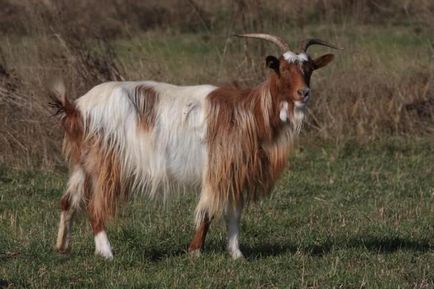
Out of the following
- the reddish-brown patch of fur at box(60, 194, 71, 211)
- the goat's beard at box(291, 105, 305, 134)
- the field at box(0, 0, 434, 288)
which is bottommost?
the field at box(0, 0, 434, 288)

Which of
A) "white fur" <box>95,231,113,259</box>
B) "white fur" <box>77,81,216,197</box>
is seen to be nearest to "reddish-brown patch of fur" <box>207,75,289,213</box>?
"white fur" <box>77,81,216,197</box>

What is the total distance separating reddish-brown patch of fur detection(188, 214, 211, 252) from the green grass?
3.1 inches

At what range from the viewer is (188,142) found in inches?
316

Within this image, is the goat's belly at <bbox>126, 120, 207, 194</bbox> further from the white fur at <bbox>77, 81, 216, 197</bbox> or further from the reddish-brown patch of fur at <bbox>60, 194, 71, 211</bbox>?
the reddish-brown patch of fur at <bbox>60, 194, 71, 211</bbox>

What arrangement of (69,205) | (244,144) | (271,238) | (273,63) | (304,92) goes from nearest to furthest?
(304,92) < (273,63) < (244,144) < (69,205) < (271,238)

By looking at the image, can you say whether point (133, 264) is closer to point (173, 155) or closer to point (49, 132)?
point (173, 155)

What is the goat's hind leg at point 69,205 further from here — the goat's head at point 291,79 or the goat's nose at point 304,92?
the goat's nose at point 304,92

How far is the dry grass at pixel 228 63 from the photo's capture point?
12.6 metres

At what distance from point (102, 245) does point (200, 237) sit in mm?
769

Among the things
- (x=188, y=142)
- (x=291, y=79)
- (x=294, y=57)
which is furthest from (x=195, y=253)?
(x=294, y=57)

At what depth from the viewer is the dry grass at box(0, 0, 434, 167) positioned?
496 inches

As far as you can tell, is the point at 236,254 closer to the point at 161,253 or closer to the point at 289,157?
the point at 161,253

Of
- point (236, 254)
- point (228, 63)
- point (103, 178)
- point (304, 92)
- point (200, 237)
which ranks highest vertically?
point (304, 92)

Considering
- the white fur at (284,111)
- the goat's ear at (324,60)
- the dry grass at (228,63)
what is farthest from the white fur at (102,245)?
the dry grass at (228,63)
